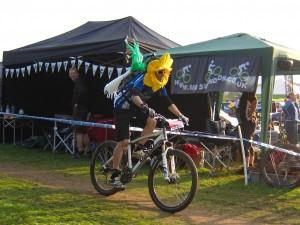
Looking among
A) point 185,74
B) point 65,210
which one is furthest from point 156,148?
point 185,74

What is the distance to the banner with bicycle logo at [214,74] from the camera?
29.8 ft

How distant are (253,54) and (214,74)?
86 cm

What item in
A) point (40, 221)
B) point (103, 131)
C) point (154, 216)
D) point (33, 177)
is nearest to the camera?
point (40, 221)

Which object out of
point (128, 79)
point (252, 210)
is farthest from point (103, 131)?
point (252, 210)

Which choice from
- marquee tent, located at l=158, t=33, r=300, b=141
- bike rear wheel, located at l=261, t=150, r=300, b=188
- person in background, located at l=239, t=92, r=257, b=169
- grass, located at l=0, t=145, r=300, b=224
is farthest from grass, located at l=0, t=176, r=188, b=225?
→ person in background, located at l=239, t=92, r=257, b=169

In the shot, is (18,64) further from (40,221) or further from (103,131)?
(40,221)

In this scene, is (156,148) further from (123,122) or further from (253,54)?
(253,54)

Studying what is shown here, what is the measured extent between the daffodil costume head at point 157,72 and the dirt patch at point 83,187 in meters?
1.47

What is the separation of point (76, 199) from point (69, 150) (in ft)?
16.4

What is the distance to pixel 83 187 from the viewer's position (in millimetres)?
7590

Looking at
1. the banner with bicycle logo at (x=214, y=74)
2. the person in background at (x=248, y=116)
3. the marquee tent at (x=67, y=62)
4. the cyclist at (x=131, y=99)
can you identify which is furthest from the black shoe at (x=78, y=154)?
the cyclist at (x=131, y=99)

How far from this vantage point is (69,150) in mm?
11469

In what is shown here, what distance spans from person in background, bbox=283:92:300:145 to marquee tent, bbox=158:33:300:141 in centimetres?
250

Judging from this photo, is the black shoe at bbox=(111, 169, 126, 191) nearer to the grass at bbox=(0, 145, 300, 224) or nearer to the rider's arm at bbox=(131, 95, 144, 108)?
the grass at bbox=(0, 145, 300, 224)
